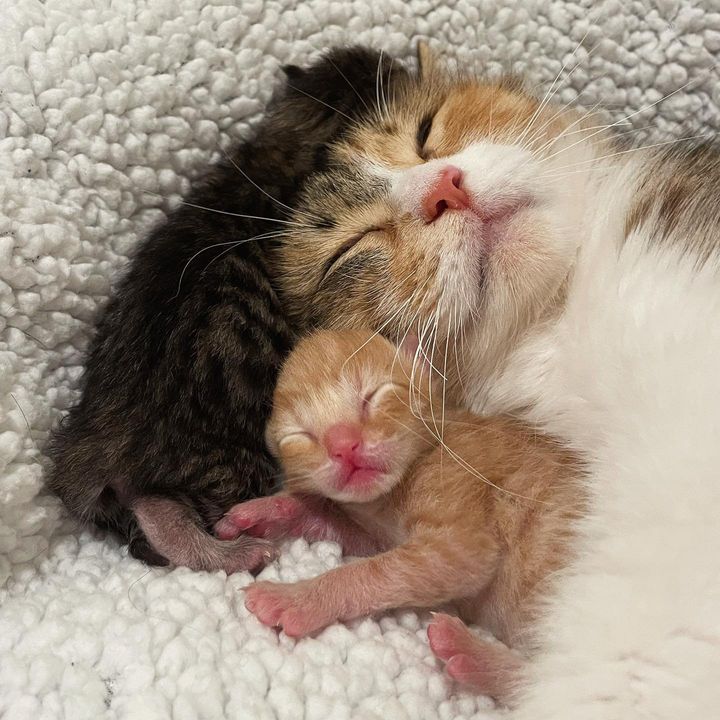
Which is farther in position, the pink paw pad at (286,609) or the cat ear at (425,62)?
the cat ear at (425,62)

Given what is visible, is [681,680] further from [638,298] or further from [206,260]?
[206,260]

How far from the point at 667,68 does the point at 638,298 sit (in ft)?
2.81

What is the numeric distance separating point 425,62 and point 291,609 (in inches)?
43.3

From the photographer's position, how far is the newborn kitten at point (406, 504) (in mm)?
1085

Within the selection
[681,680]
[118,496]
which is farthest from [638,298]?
[118,496]

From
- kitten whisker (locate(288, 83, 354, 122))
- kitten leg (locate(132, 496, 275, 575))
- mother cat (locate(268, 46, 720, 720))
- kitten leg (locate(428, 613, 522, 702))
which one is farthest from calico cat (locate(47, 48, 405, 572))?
kitten leg (locate(428, 613, 522, 702))

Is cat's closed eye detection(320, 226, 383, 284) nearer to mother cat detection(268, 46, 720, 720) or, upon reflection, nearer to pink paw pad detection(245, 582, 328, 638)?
mother cat detection(268, 46, 720, 720)

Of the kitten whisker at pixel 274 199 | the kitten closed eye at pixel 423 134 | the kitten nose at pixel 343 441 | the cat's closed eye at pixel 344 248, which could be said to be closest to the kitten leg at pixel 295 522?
the kitten nose at pixel 343 441

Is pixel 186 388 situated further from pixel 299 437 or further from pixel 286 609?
pixel 286 609

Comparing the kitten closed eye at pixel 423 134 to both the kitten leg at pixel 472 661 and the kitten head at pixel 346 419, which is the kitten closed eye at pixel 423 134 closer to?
the kitten head at pixel 346 419

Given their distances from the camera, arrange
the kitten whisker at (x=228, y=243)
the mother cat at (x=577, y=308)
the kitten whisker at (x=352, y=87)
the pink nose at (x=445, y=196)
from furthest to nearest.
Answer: the kitten whisker at (x=352, y=87), the kitten whisker at (x=228, y=243), the pink nose at (x=445, y=196), the mother cat at (x=577, y=308)

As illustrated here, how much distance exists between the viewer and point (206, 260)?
4.37ft

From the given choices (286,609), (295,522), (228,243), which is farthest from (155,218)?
(286,609)

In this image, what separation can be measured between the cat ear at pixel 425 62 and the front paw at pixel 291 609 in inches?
40.6
